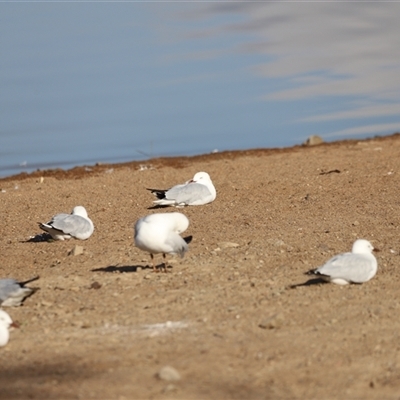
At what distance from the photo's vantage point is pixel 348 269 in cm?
802

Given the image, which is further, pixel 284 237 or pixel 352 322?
pixel 284 237

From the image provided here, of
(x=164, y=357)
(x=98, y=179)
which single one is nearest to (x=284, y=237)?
(x=164, y=357)

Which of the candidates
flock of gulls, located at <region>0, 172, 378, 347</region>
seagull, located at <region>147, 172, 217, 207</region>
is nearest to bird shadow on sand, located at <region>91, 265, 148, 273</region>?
flock of gulls, located at <region>0, 172, 378, 347</region>

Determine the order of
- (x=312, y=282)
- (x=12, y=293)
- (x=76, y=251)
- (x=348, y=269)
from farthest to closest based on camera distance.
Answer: (x=76, y=251) < (x=312, y=282) < (x=348, y=269) < (x=12, y=293)

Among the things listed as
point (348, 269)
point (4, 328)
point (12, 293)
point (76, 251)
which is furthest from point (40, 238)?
point (4, 328)

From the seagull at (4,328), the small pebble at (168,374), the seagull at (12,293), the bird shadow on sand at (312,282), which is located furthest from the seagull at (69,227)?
the small pebble at (168,374)

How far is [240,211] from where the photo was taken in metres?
12.5

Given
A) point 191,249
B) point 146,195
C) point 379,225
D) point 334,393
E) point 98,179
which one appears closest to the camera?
point 334,393

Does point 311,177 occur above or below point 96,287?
above

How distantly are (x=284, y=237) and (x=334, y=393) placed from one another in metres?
4.97

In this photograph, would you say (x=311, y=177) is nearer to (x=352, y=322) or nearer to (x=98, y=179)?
(x=98, y=179)

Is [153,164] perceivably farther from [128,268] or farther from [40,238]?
[128,268]

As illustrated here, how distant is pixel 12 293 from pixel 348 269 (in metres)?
2.71

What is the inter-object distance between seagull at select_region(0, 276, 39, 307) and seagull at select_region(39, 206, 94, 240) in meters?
3.04
